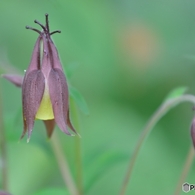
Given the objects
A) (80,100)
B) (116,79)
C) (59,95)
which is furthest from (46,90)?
(116,79)

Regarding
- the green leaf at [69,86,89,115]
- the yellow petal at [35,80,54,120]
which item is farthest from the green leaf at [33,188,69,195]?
the yellow petal at [35,80,54,120]

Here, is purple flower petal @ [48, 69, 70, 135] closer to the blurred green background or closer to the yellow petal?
the yellow petal

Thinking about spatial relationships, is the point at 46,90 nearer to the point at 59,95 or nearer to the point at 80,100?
the point at 59,95

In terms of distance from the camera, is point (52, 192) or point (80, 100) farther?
point (52, 192)


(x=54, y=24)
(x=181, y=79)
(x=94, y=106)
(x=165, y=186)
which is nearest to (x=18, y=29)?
(x=54, y=24)

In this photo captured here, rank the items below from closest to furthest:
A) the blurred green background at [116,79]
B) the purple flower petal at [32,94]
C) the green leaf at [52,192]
A: the purple flower petal at [32,94], the green leaf at [52,192], the blurred green background at [116,79]

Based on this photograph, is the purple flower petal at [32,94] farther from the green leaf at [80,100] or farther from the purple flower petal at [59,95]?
the green leaf at [80,100]

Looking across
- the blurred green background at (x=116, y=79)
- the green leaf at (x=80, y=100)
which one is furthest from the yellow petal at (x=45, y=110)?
the blurred green background at (x=116, y=79)
